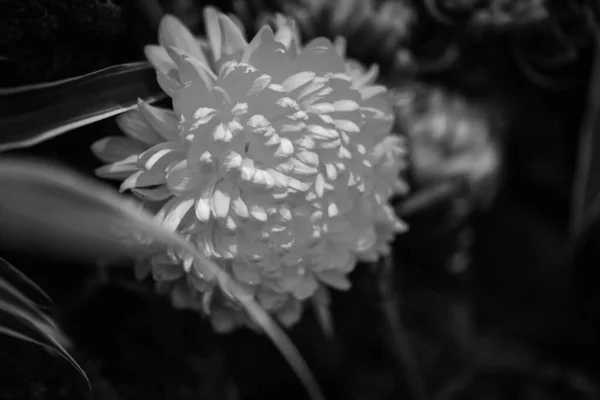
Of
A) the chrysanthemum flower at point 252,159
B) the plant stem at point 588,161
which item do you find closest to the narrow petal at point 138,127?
the chrysanthemum flower at point 252,159

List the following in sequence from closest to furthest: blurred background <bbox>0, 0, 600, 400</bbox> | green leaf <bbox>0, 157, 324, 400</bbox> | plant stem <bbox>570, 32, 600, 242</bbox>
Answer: green leaf <bbox>0, 157, 324, 400</bbox>
blurred background <bbox>0, 0, 600, 400</bbox>
plant stem <bbox>570, 32, 600, 242</bbox>

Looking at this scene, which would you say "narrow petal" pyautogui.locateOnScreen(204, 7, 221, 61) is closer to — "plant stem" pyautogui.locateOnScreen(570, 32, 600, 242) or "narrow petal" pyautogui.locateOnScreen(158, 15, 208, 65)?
"narrow petal" pyautogui.locateOnScreen(158, 15, 208, 65)

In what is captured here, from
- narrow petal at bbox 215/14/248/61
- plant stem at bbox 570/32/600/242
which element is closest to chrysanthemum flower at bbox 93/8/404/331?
narrow petal at bbox 215/14/248/61

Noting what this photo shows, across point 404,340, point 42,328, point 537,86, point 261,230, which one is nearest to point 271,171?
point 261,230

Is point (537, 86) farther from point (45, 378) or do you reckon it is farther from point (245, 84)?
point (45, 378)

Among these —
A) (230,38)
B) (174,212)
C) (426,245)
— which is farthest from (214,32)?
(426,245)

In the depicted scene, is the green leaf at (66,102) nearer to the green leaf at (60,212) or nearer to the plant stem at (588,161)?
the green leaf at (60,212)
